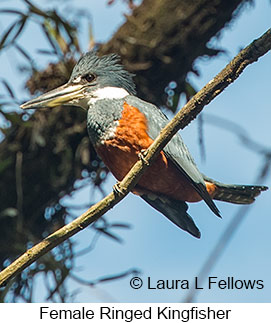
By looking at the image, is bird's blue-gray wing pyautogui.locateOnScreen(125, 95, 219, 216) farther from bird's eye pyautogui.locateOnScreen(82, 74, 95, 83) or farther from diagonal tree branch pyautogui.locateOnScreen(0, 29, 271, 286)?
diagonal tree branch pyautogui.locateOnScreen(0, 29, 271, 286)

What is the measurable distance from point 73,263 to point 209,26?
57.0 inches

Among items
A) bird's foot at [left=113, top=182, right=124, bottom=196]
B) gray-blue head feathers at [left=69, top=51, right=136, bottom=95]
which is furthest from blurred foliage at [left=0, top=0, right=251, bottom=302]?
bird's foot at [left=113, top=182, right=124, bottom=196]

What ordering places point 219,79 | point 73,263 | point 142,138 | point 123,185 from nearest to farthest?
point 219,79
point 123,185
point 142,138
point 73,263

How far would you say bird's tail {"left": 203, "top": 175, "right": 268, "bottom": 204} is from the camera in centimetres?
306

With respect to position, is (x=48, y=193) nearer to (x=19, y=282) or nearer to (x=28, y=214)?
(x=28, y=214)

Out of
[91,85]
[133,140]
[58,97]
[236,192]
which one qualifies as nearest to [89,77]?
[91,85]

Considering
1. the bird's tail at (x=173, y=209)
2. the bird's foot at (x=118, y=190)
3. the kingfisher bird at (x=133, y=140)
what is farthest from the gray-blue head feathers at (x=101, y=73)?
the bird's foot at (x=118, y=190)

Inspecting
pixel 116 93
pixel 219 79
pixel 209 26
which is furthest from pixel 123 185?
pixel 209 26

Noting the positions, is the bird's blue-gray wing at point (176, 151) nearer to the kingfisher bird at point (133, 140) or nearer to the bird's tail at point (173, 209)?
the kingfisher bird at point (133, 140)

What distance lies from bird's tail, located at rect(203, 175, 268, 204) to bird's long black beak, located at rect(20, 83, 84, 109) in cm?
74

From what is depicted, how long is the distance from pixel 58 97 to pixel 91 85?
0.60 feet

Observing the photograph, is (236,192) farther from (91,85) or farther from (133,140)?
(91,85)

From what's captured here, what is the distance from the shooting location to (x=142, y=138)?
2777 mm

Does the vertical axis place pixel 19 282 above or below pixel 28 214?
below
